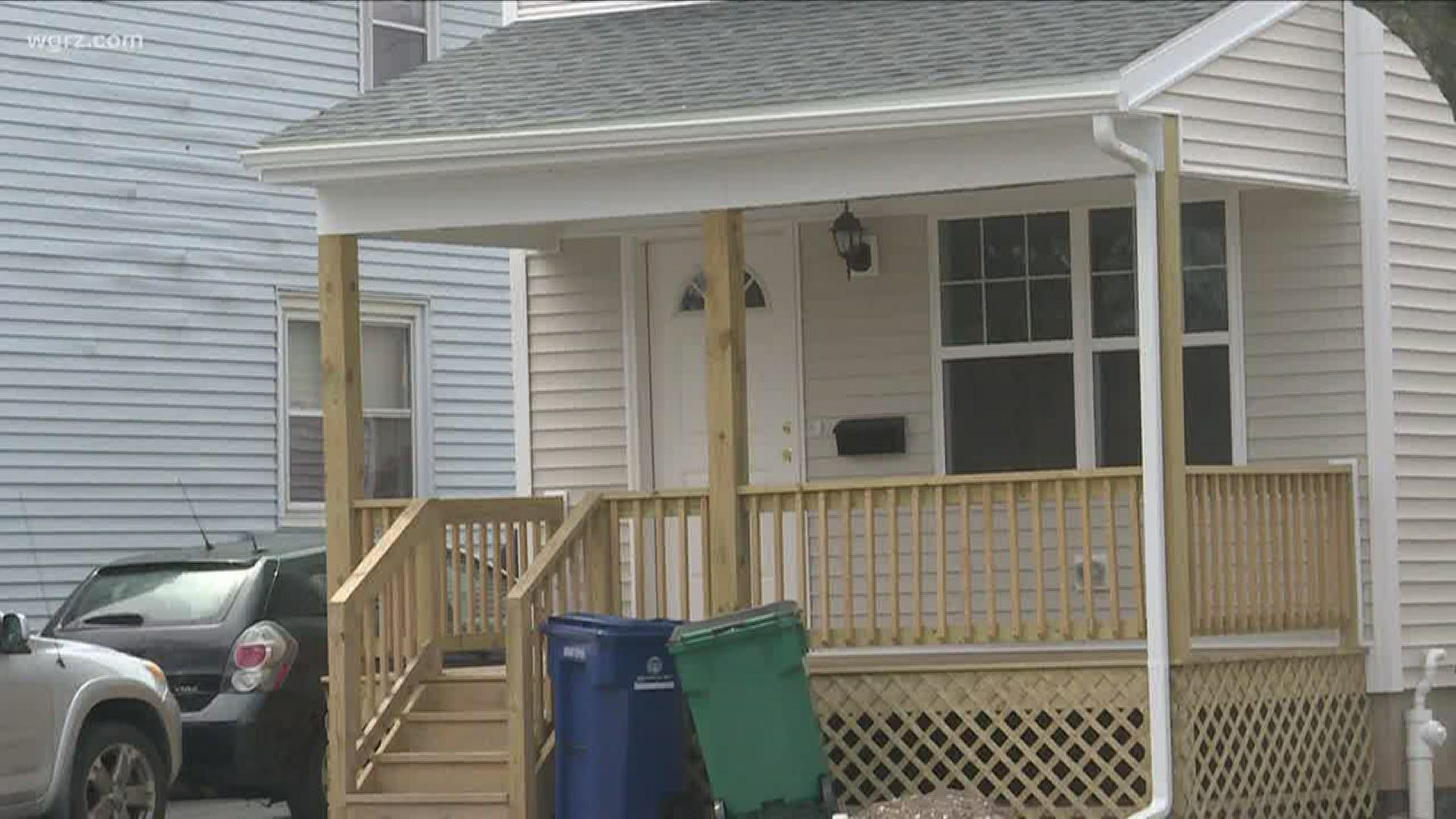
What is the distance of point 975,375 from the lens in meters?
14.4

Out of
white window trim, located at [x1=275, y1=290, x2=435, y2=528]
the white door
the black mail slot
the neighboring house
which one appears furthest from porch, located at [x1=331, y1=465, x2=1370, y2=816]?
white window trim, located at [x1=275, y1=290, x2=435, y2=528]

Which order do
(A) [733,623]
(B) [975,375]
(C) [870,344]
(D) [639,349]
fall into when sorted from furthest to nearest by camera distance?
1. (D) [639,349]
2. (C) [870,344]
3. (B) [975,375]
4. (A) [733,623]

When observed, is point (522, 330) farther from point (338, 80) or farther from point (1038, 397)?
point (338, 80)

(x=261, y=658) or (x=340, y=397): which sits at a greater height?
(x=340, y=397)

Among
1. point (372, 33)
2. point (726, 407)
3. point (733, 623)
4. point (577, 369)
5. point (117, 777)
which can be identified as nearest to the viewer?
point (733, 623)

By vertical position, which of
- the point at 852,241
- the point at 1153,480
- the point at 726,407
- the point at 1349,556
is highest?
the point at 852,241

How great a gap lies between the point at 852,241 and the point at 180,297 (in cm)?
677

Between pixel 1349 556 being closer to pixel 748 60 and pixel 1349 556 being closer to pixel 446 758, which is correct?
pixel 748 60

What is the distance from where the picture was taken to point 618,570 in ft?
43.6

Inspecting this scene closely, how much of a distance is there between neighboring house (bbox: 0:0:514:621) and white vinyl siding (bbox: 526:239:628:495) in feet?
15.4

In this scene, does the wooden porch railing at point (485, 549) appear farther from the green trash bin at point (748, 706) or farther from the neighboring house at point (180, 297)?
the neighboring house at point (180, 297)

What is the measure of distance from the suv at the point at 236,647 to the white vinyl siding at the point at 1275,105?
5275mm

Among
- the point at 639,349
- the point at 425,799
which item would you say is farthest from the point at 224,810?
the point at 425,799

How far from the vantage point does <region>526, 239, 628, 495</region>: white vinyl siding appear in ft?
50.2
